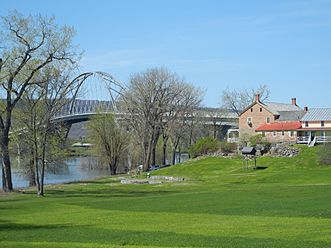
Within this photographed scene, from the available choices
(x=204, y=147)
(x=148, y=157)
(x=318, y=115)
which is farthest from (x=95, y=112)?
(x=318, y=115)

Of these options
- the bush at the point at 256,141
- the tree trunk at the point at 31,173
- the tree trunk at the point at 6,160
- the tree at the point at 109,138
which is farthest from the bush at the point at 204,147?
the tree trunk at the point at 6,160

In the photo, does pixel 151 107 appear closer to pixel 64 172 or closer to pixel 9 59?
pixel 64 172

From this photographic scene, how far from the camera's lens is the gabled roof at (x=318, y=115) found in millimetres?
84669

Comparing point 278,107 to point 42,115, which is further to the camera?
point 278,107

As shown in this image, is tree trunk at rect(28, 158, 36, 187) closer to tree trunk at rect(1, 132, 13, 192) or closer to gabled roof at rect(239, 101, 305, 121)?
tree trunk at rect(1, 132, 13, 192)

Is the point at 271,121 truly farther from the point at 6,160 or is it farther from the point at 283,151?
the point at 6,160

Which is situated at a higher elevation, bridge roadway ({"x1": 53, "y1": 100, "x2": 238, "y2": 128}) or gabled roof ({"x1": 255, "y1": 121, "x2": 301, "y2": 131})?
bridge roadway ({"x1": 53, "y1": 100, "x2": 238, "y2": 128})

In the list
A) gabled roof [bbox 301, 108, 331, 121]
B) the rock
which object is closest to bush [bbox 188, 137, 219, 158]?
the rock

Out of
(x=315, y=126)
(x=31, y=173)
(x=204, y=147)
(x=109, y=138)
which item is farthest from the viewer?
(x=109, y=138)

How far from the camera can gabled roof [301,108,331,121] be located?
3333 inches

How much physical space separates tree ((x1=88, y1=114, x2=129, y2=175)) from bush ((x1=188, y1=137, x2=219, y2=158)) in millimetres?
10515

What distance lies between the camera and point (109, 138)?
86.4 metres

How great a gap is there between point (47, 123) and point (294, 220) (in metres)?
31.9

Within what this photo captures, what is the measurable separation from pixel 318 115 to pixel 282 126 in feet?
18.2
